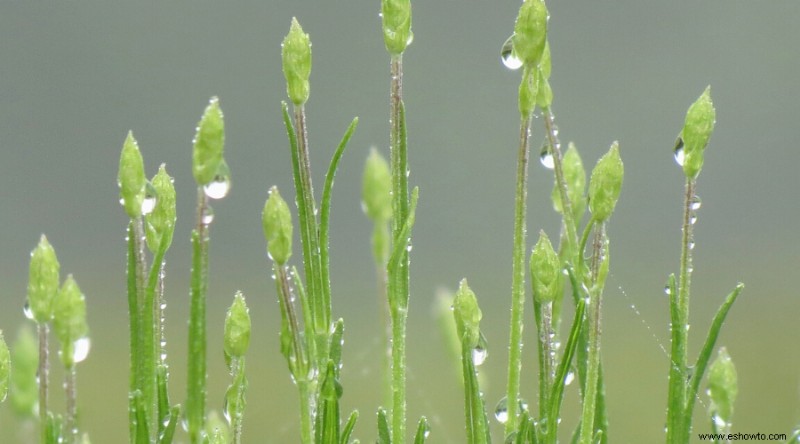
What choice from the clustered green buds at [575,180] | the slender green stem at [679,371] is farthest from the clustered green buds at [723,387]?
the clustered green buds at [575,180]

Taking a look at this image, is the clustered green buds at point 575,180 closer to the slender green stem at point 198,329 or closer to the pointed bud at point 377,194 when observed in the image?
the pointed bud at point 377,194

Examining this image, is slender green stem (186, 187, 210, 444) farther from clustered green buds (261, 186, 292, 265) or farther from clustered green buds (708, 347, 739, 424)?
clustered green buds (708, 347, 739, 424)

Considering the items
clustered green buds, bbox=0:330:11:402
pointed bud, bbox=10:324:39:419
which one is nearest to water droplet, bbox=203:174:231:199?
clustered green buds, bbox=0:330:11:402

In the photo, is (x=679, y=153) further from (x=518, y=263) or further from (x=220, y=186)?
(x=220, y=186)

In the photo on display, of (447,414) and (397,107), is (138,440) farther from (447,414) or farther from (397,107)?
(447,414)

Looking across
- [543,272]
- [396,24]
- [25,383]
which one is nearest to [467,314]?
[543,272]

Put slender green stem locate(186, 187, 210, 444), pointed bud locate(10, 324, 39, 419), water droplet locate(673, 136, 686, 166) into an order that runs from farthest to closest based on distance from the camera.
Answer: pointed bud locate(10, 324, 39, 419) < water droplet locate(673, 136, 686, 166) < slender green stem locate(186, 187, 210, 444)
